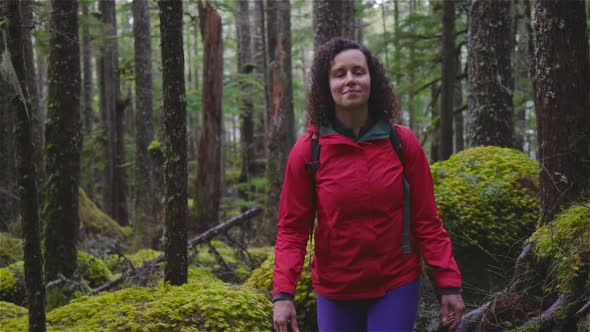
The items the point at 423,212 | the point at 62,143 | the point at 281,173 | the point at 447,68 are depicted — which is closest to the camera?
the point at 423,212

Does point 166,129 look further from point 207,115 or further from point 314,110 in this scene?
point 207,115

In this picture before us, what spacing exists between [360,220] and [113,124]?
1894 centimetres

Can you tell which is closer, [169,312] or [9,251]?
[169,312]

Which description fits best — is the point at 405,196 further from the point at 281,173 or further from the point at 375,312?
the point at 281,173

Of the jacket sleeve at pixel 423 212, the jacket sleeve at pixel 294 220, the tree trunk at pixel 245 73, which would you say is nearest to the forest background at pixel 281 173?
the jacket sleeve at pixel 294 220

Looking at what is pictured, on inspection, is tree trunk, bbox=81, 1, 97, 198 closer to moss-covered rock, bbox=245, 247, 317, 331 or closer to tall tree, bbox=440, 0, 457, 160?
tall tree, bbox=440, 0, 457, 160

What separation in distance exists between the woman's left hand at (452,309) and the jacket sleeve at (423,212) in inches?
3.4

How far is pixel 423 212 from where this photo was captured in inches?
117

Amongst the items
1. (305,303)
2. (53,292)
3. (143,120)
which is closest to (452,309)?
(305,303)

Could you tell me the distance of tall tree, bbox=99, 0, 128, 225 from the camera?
19141mm

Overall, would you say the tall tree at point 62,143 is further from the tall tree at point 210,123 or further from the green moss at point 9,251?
the tall tree at point 210,123

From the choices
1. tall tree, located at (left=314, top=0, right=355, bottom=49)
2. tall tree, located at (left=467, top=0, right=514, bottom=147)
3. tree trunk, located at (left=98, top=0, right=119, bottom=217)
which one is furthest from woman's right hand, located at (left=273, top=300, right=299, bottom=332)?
tree trunk, located at (left=98, top=0, right=119, bottom=217)

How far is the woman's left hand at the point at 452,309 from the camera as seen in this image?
2857mm

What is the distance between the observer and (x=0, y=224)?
1307cm
